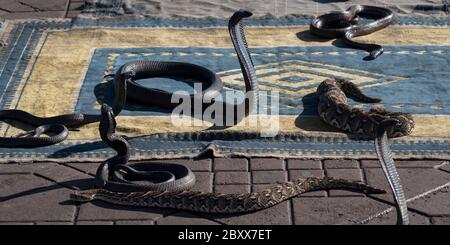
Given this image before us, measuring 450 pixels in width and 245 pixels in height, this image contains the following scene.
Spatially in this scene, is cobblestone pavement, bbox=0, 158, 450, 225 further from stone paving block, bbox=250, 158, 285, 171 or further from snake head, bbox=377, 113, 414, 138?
snake head, bbox=377, 113, 414, 138

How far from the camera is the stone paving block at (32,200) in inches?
228

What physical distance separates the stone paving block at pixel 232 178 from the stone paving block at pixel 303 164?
324mm

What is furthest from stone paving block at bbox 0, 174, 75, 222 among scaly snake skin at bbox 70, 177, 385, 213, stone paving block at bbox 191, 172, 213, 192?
stone paving block at bbox 191, 172, 213, 192

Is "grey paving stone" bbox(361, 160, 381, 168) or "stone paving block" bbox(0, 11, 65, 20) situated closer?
"grey paving stone" bbox(361, 160, 381, 168)

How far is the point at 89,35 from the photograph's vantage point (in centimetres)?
945

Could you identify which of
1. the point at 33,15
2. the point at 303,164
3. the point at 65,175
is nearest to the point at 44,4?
the point at 33,15

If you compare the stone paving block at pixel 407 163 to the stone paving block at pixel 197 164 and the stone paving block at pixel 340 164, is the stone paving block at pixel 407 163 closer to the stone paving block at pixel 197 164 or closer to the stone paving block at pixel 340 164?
the stone paving block at pixel 340 164

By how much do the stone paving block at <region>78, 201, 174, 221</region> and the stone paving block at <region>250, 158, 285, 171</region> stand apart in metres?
0.88

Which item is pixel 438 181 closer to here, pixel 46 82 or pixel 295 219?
pixel 295 219

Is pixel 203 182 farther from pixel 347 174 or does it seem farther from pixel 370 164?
pixel 370 164

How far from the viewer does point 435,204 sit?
5.88 meters

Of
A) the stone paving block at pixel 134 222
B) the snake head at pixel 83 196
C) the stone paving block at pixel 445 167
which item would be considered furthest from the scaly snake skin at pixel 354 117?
the snake head at pixel 83 196

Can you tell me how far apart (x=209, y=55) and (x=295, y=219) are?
11.4 feet

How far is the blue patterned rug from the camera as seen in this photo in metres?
6.85
